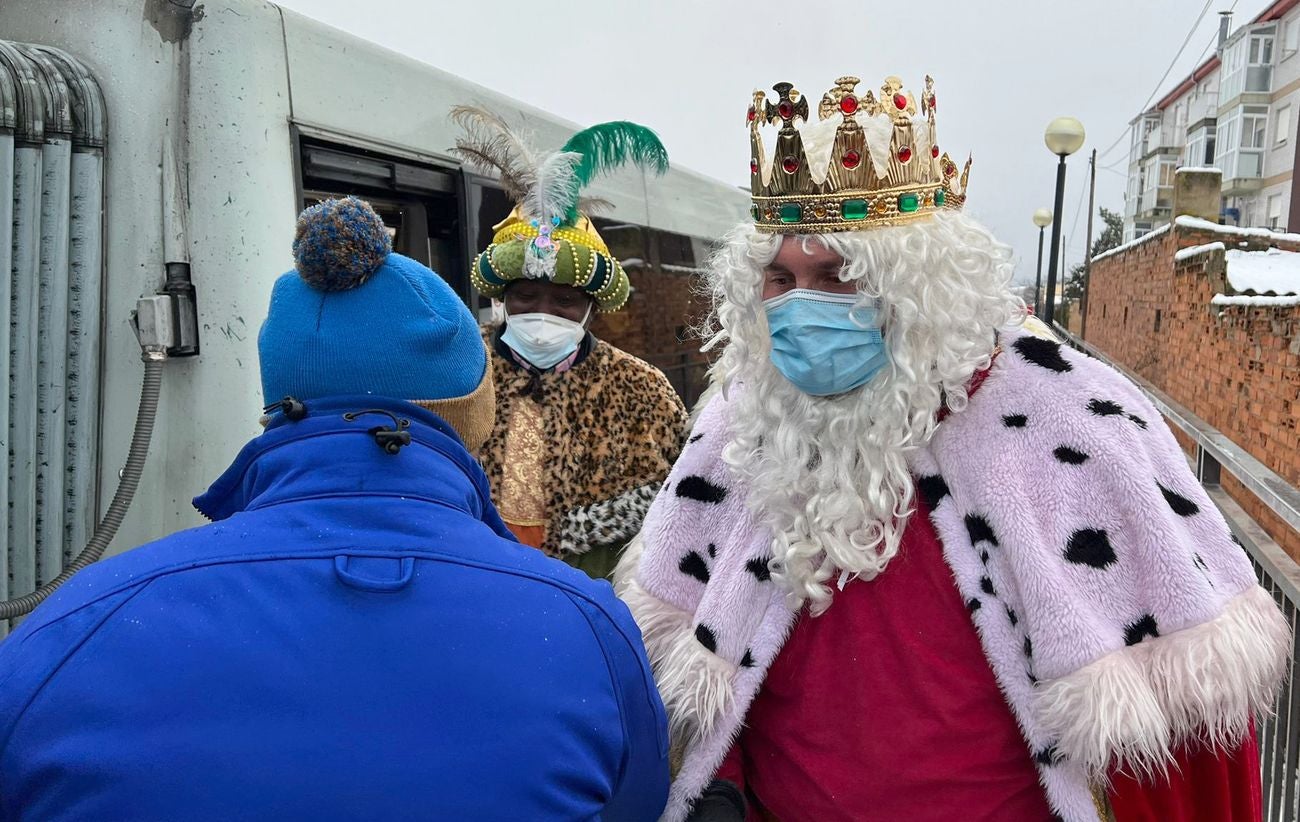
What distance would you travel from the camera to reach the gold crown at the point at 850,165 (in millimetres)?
1718

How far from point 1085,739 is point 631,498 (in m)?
1.78

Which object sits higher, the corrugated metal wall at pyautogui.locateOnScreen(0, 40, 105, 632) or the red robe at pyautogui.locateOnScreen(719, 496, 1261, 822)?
the corrugated metal wall at pyautogui.locateOnScreen(0, 40, 105, 632)

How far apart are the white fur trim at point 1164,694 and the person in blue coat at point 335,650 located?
0.72 meters

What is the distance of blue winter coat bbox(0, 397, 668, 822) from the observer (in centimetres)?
89

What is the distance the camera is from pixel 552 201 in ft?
11.0

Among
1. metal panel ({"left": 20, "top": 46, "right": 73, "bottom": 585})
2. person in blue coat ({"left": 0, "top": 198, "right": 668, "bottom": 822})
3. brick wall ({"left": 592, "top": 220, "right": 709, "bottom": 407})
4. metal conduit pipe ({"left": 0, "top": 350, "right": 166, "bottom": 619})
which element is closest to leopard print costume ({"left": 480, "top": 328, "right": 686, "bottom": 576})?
metal conduit pipe ({"left": 0, "top": 350, "right": 166, "bottom": 619})

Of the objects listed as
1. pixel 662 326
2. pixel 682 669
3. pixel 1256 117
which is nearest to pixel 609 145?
pixel 682 669

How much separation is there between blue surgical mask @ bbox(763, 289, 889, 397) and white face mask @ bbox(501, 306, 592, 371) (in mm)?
1492

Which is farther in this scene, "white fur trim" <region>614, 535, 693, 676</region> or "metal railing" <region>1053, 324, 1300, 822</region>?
"metal railing" <region>1053, 324, 1300, 822</region>

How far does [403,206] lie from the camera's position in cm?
355

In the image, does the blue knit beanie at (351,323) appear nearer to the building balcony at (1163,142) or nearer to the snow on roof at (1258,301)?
the snow on roof at (1258,301)

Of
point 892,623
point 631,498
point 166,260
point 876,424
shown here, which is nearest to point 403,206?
point 166,260

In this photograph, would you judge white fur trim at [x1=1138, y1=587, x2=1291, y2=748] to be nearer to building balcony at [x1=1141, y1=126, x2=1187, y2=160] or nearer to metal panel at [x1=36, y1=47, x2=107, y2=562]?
metal panel at [x1=36, y1=47, x2=107, y2=562]

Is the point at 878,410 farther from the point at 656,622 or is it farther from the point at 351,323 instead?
the point at 351,323
